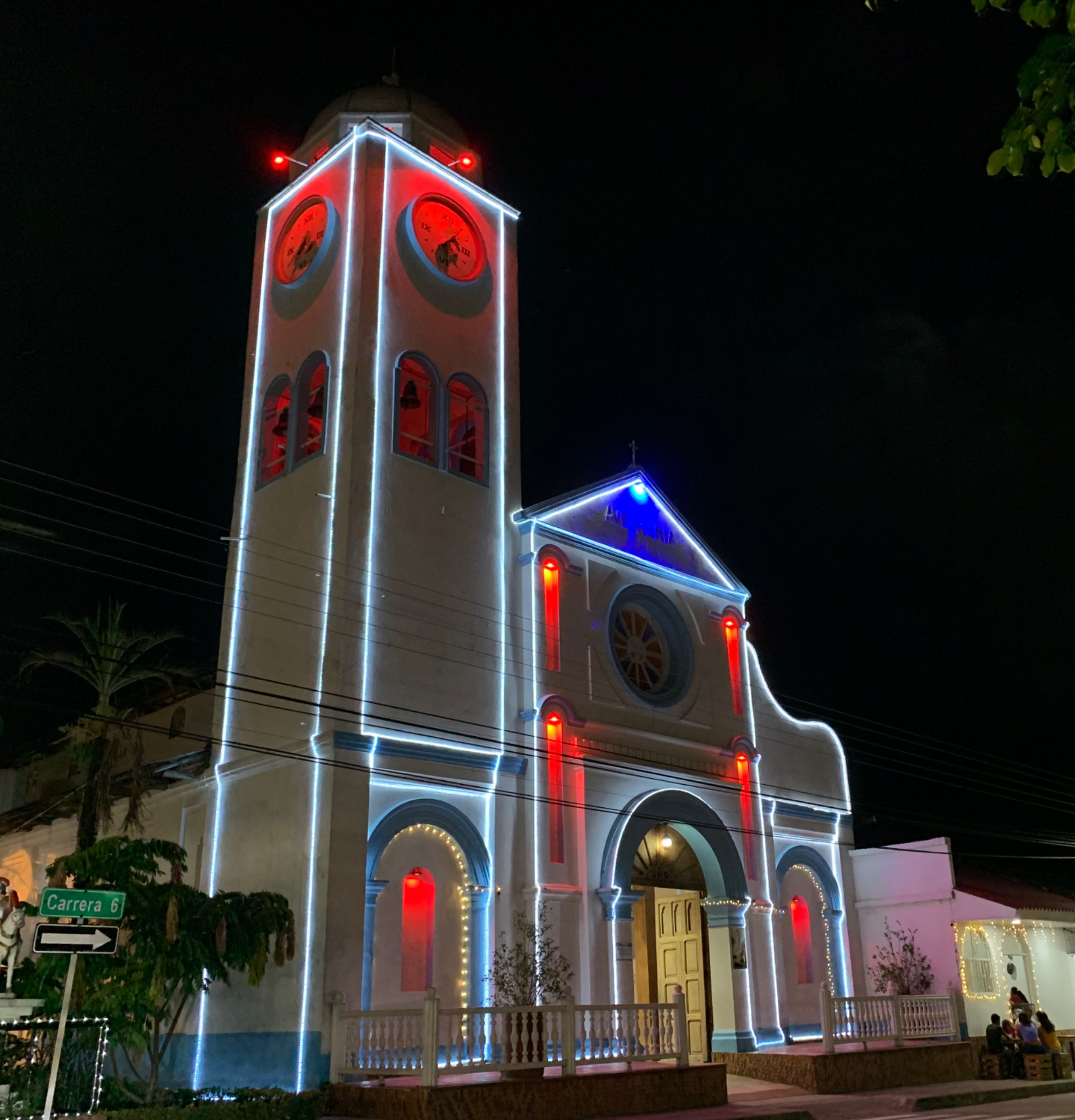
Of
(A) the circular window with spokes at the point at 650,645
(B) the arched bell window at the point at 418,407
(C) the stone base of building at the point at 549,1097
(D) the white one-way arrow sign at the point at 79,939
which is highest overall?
(B) the arched bell window at the point at 418,407

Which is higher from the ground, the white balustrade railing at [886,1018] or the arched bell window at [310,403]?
the arched bell window at [310,403]

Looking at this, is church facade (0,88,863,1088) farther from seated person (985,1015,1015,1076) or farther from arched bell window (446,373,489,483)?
seated person (985,1015,1015,1076)

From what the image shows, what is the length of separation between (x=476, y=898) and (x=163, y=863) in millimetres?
6512

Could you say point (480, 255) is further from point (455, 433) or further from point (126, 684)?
point (126, 684)

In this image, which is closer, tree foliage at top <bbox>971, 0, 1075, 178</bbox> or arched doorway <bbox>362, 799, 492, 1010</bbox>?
tree foliage at top <bbox>971, 0, 1075, 178</bbox>

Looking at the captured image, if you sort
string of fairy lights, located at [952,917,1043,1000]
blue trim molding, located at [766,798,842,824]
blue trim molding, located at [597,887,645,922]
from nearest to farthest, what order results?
1. blue trim molding, located at [597,887,645,922]
2. blue trim molding, located at [766,798,842,824]
3. string of fairy lights, located at [952,917,1043,1000]

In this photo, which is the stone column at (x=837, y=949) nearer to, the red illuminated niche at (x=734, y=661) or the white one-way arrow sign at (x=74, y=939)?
the red illuminated niche at (x=734, y=661)

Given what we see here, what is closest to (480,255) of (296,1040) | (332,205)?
(332,205)

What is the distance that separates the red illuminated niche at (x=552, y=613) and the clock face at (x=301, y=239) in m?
8.23

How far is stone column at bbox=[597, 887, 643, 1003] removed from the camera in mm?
20703

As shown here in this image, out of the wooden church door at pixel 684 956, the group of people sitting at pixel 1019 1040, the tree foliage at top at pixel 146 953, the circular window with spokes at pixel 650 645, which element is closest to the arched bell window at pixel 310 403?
the circular window with spokes at pixel 650 645

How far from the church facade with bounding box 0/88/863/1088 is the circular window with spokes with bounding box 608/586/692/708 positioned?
0.07m

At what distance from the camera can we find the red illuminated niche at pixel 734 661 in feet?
84.6

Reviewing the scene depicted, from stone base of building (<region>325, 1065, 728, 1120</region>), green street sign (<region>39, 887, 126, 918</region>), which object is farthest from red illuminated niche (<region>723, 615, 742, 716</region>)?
green street sign (<region>39, 887, 126, 918</region>)
